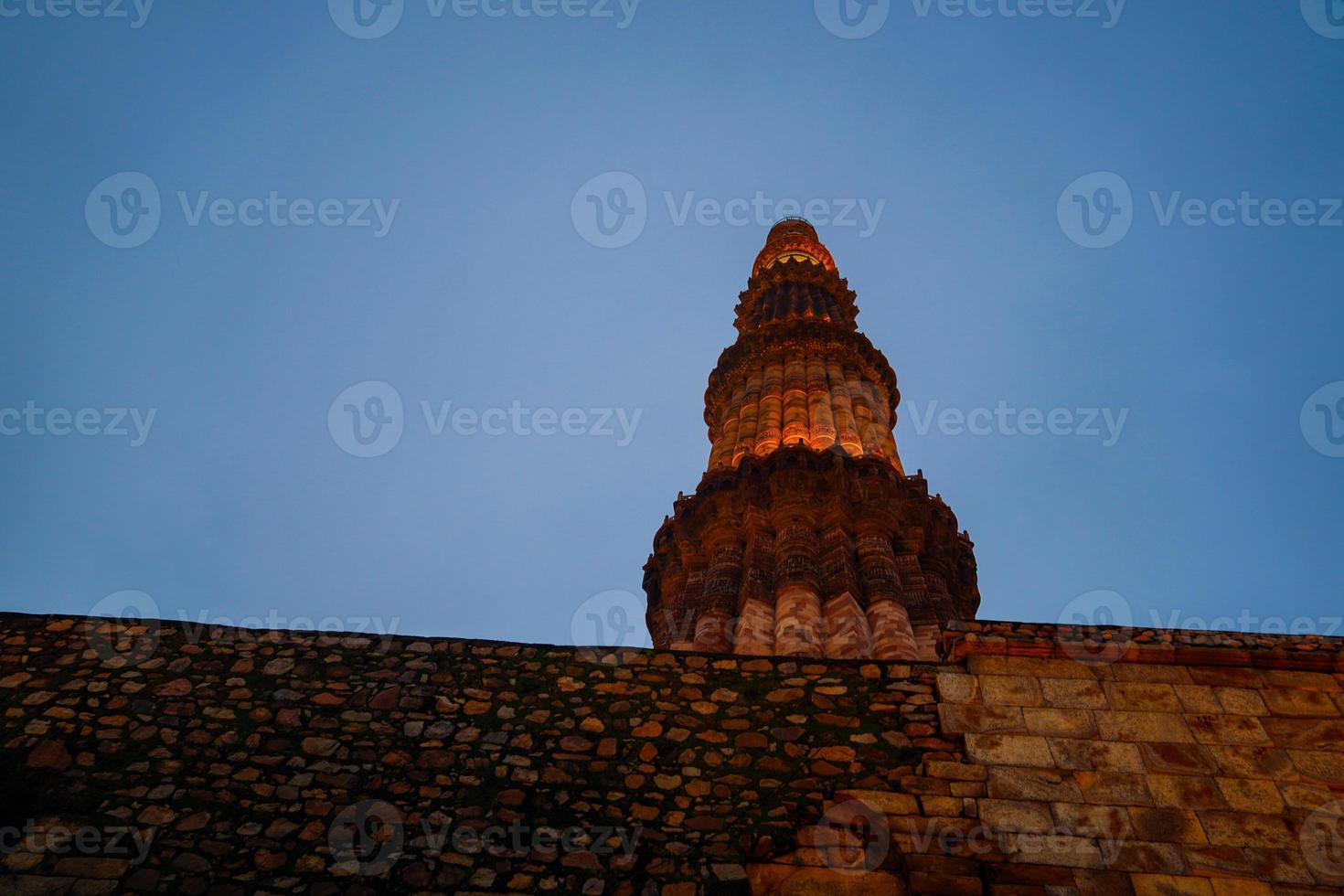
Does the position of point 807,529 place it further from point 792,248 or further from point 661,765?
point 792,248

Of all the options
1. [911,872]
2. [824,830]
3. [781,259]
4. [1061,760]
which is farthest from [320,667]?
[781,259]

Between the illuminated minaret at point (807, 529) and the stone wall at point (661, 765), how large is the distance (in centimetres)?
676

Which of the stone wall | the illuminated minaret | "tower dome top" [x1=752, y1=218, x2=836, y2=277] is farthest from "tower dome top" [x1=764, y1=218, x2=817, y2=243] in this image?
the stone wall

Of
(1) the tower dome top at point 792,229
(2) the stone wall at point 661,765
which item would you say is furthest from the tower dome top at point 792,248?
(2) the stone wall at point 661,765

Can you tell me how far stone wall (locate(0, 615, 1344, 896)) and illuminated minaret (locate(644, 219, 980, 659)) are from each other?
266 inches

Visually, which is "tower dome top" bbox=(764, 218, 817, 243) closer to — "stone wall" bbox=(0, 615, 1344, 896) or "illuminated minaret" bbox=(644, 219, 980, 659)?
"illuminated minaret" bbox=(644, 219, 980, 659)

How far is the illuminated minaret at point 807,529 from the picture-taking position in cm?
1728

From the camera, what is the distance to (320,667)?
758cm

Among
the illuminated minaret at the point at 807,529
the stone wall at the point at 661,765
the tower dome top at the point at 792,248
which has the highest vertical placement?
the tower dome top at the point at 792,248

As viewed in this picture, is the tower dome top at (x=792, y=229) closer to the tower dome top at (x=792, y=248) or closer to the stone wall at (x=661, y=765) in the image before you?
the tower dome top at (x=792, y=248)

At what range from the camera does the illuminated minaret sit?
1728 centimetres

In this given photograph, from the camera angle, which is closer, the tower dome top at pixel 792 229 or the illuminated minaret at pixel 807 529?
the illuminated minaret at pixel 807 529

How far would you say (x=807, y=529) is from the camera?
19.8 m

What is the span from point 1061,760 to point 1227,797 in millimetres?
944
